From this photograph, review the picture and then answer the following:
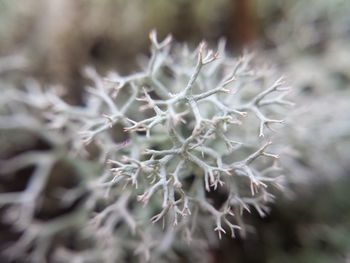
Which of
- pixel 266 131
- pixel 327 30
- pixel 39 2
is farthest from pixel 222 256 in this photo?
pixel 39 2

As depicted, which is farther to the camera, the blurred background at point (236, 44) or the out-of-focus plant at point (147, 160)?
the blurred background at point (236, 44)

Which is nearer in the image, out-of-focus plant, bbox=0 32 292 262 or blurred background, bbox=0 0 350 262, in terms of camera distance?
out-of-focus plant, bbox=0 32 292 262

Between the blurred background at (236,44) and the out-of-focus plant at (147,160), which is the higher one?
the blurred background at (236,44)

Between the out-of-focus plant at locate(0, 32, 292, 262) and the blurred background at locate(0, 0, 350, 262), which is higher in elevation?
the blurred background at locate(0, 0, 350, 262)

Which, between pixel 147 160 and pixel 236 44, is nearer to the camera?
pixel 147 160

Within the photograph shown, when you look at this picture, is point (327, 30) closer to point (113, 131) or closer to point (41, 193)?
point (113, 131)
